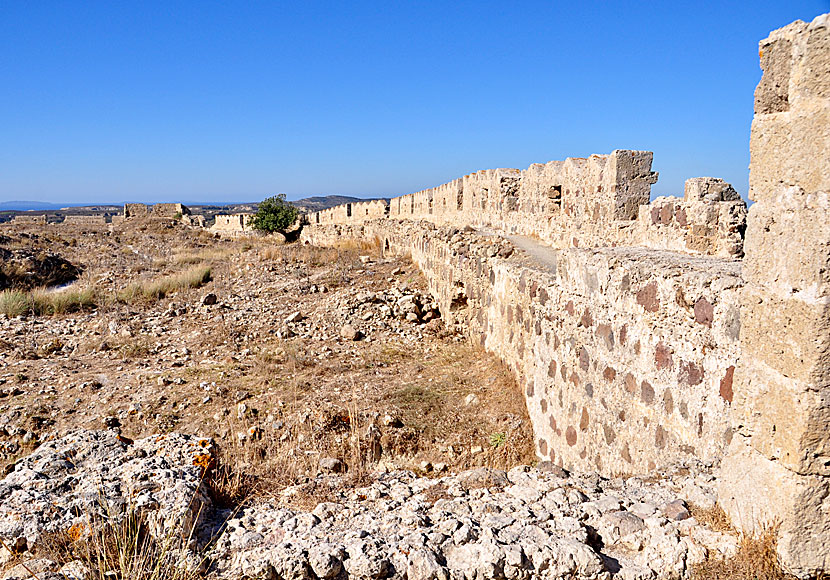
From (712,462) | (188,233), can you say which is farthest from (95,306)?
(188,233)

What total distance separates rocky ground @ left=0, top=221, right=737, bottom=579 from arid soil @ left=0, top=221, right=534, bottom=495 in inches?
1.4

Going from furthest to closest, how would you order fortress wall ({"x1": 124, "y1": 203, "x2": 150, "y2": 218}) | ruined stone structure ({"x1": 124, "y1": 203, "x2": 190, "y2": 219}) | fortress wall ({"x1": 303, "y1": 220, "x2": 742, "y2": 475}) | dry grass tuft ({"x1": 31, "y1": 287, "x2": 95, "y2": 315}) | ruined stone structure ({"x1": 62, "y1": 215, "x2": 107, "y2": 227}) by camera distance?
ruined stone structure ({"x1": 62, "y1": 215, "x2": 107, "y2": 227}) < ruined stone structure ({"x1": 124, "y1": 203, "x2": 190, "y2": 219}) < fortress wall ({"x1": 124, "y1": 203, "x2": 150, "y2": 218}) < dry grass tuft ({"x1": 31, "y1": 287, "x2": 95, "y2": 315}) < fortress wall ({"x1": 303, "y1": 220, "x2": 742, "y2": 475})

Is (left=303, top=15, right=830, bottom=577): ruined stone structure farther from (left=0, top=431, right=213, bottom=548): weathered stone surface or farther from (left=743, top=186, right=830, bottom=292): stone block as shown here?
(left=0, top=431, right=213, bottom=548): weathered stone surface

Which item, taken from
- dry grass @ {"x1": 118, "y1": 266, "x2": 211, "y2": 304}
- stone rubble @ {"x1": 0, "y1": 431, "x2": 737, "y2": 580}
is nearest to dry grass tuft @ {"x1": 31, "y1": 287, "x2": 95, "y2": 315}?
dry grass @ {"x1": 118, "y1": 266, "x2": 211, "y2": 304}

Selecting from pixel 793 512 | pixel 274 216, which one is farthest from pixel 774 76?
pixel 274 216

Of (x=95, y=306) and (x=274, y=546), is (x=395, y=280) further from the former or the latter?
(x=274, y=546)

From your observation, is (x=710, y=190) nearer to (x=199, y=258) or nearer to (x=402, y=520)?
(x=402, y=520)

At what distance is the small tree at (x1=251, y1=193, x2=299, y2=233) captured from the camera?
2991cm

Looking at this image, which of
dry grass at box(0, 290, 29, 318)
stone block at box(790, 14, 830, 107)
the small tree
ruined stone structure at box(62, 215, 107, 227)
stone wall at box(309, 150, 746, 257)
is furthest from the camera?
ruined stone structure at box(62, 215, 107, 227)

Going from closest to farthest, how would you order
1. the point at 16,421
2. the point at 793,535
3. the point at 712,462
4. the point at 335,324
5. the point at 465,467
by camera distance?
the point at 793,535 < the point at 712,462 < the point at 465,467 < the point at 16,421 < the point at 335,324

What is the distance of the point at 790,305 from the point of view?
2076 mm

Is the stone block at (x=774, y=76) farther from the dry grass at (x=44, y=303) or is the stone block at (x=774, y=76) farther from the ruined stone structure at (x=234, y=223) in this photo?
the ruined stone structure at (x=234, y=223)

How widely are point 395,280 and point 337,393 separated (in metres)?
5.74

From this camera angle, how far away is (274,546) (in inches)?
90.3
